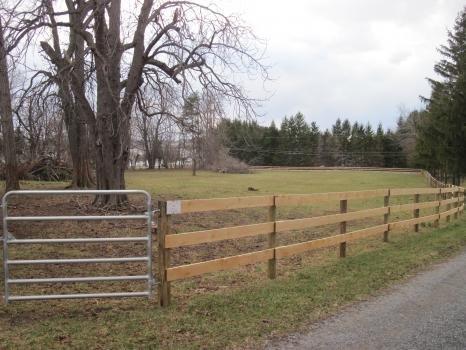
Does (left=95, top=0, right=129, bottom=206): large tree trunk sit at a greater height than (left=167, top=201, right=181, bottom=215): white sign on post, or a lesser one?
greater

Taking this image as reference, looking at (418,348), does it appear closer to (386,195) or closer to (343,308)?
(343,308)

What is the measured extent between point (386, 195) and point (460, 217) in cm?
876

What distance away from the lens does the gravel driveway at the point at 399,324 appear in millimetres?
5145

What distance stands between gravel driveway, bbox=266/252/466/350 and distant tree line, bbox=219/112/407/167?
101290 mm

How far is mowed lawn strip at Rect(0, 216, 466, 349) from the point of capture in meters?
5.09

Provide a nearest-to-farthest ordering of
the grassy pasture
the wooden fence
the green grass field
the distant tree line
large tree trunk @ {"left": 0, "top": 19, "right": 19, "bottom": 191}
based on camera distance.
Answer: the grassy pasture
the wooden fence
large tree trunk @ {"left": 0, "top": 19, "right": 19, "bottom": 191}
the green grass field
the distant tree line

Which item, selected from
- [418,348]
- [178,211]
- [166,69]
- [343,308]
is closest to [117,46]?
[166,69]

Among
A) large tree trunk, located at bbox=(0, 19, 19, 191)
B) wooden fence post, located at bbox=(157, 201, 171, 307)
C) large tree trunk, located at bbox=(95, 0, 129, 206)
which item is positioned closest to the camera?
Result: wooden fence post, located at bbox=(157, 201, 171, 307)

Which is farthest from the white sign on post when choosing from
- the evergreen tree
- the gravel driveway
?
the evergreen tree

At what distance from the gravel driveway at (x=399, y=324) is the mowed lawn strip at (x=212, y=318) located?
27cm

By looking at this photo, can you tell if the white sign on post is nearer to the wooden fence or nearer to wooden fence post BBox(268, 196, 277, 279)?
the wooden fence

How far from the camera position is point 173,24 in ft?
45.7

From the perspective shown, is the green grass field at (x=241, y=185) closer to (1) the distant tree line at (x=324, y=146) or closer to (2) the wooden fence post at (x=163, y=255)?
(2) the wooden fence post at (x=163, y=255)

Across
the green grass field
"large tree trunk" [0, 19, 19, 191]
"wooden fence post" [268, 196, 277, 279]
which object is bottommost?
the green grass field
